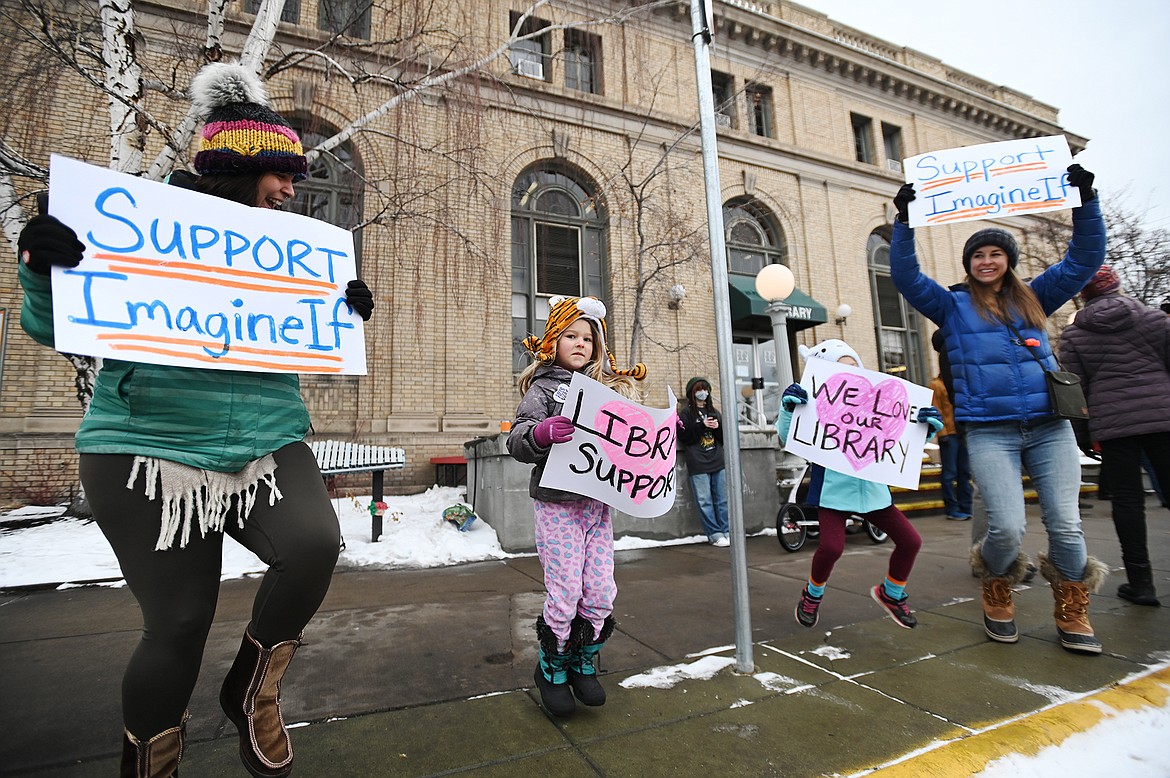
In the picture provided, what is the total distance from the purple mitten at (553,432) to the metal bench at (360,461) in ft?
Result: 13.0

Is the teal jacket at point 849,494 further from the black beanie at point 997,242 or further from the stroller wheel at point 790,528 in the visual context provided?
the stroller wheel at point 790,528

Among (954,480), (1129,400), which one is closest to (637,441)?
(1129,400)

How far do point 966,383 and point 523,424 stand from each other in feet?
8.14

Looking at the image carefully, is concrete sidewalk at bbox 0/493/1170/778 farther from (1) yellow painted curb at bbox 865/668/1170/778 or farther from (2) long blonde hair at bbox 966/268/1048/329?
(2) long blonde hair at bbox 966/268/1048/329

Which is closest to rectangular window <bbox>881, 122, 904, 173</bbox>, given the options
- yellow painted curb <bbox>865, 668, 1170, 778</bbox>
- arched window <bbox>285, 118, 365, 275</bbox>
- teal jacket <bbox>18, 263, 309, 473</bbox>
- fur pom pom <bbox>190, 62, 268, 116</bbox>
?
arched window <bbox>285, 118, 365, 275</bbox>

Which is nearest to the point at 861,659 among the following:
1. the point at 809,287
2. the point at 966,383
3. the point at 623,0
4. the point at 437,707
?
the point at 966,383

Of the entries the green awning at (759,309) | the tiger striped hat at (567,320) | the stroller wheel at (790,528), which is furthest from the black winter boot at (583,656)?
the green awning at (759,309)

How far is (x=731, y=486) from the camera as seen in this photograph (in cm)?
269

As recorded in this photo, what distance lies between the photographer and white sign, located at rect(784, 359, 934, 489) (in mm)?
3186

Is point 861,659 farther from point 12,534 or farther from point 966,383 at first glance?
point 12,534

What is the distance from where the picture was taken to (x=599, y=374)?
8.59 ft

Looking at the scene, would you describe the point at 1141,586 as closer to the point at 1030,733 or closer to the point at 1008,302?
the point at 1008,302

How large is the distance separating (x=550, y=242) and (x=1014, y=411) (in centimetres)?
997

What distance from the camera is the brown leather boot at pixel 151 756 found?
4.75 ft
